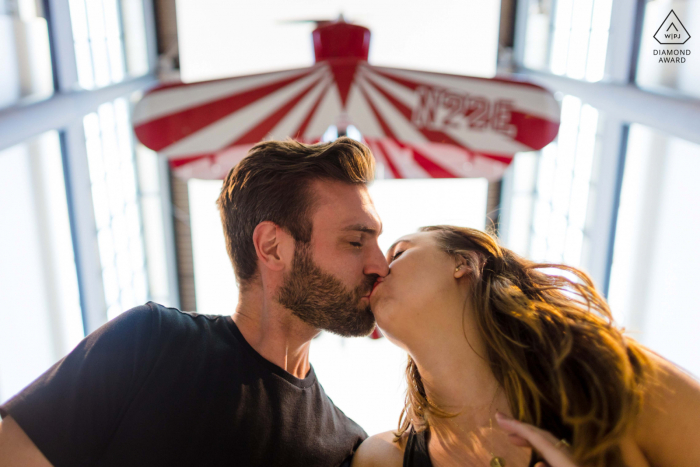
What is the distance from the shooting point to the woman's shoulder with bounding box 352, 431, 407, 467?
5.44 ft

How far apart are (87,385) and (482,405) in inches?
47.1

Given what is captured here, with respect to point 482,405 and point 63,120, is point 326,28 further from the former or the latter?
point 482,405

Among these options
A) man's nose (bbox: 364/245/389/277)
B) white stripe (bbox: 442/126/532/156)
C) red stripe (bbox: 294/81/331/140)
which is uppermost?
red stripe (bbox: 294/81/331/140)

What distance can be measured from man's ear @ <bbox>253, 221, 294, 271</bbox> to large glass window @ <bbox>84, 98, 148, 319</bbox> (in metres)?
3.11

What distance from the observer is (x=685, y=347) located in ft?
9.09

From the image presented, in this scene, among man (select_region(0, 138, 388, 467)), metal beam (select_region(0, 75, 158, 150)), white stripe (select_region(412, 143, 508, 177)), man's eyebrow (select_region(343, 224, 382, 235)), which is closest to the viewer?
man (select_region(0, 138, 388, 467))

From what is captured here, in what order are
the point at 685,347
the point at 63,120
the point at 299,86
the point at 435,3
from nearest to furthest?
1. the point at 299,86
2. the point at 685,347
3. the point at 63,120
4. the point at 435,3

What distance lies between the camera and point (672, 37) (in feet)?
8.77

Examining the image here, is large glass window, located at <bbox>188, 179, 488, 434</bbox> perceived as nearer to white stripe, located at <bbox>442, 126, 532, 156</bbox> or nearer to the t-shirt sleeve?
white stripe, located at <bbox>442, 126, 532, 156</bbox>

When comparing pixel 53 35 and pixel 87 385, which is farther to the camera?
pixel 53 35

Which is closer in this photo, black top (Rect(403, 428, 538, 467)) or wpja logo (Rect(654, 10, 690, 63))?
black top (Rect(403, 428, 538, 467))

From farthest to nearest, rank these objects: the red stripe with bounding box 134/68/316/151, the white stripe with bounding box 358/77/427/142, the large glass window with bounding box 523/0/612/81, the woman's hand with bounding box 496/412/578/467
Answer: the large glass window with bounding box 523/0/612/81, the white stripe with bounding box 358/77/427/142, the red stripe with bounding box 134/68/316/151, the woman's hand with bounding box 496/412/578/467

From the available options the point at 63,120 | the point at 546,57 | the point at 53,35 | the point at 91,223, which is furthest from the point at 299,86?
the point at 546,57

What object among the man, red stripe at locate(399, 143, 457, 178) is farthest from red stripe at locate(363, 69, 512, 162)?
the man
